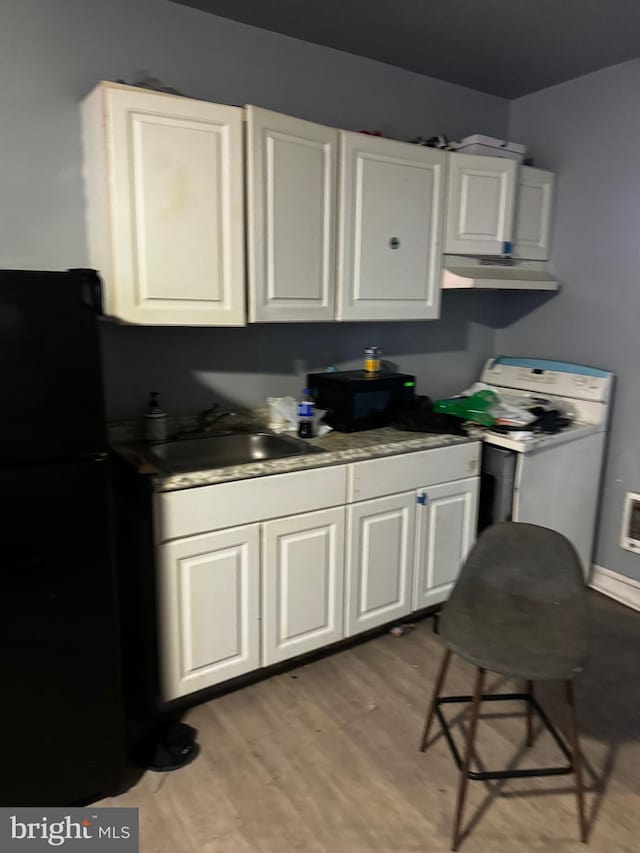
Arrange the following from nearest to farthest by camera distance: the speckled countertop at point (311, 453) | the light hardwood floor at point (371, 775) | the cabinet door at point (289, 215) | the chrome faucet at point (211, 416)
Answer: the light hardwood floor at point (371, 775), the speckled countertop at point (311, 453), the cabinet door at point (289, 215), the chrome faucet at point (211, 416)

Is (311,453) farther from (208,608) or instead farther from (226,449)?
(208,608)

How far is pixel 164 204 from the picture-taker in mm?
1952

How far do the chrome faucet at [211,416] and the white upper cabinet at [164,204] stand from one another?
19.0 inches

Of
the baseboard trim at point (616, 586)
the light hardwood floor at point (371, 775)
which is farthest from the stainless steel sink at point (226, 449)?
the baseboard trim at point (616, 586)

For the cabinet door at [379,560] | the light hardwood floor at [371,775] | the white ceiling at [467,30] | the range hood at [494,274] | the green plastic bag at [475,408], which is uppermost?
the white ceiling at [467,30]

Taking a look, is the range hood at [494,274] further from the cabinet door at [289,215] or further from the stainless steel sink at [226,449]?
the stainless steel sink at [226,449]

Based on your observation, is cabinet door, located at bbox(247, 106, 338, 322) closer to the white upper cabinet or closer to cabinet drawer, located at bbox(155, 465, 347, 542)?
the white upper cabinet

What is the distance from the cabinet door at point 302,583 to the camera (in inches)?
83.9

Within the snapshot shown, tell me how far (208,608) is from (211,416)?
82 cm

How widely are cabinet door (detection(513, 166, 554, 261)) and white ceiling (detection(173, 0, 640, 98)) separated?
47 cm

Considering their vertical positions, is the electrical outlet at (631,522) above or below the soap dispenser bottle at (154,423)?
below

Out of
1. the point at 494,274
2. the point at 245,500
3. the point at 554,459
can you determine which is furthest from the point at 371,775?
the point at 494,274

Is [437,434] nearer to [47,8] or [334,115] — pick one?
[334,115]

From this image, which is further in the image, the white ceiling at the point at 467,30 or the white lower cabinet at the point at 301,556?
the white ceiling at the point at 467,30
